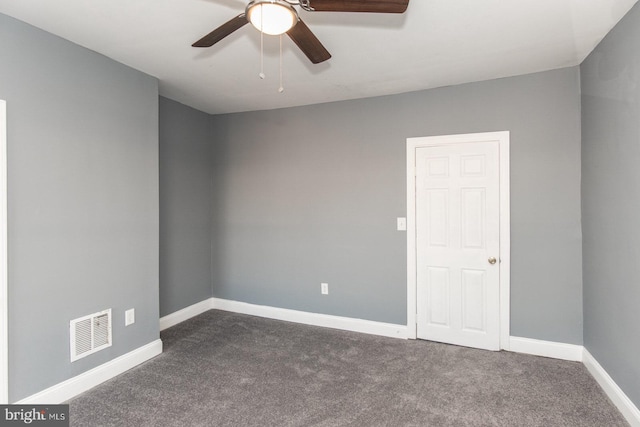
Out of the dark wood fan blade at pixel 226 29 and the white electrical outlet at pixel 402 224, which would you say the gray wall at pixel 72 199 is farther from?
the white electrical outlet at pixel 402 224

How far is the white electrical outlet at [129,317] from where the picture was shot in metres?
2.86

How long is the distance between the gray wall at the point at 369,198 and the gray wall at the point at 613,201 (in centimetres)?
19

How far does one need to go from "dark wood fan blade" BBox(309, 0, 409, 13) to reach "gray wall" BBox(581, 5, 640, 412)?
1.58m

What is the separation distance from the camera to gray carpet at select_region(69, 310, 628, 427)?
221 cm

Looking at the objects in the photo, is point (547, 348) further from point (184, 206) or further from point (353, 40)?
point (184, 206)

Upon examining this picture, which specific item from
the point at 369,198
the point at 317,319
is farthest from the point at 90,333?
the point at 369,198

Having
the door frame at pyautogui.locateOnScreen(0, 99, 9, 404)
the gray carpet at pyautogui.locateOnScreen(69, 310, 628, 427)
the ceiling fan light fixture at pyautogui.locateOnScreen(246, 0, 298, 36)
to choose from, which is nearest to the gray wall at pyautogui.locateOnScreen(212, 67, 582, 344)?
the gray carpet at pyautogui.locateOnScreen(69, 310, 628, 427)

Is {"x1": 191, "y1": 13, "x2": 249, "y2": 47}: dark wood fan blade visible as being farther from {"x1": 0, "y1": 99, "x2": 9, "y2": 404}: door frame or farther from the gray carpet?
the gray carpet

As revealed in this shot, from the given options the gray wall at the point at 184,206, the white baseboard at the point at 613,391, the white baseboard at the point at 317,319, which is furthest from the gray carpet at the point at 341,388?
the gray wall at the point at 184,206

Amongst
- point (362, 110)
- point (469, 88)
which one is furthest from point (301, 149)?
point (469, 88)

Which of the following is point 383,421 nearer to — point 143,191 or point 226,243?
point 143,191

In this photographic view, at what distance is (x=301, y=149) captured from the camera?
3977 millimetres

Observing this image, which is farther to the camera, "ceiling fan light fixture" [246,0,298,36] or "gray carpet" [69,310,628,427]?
"gray carpet" [69,310,628,427]

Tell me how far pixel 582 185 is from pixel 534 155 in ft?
1.42
